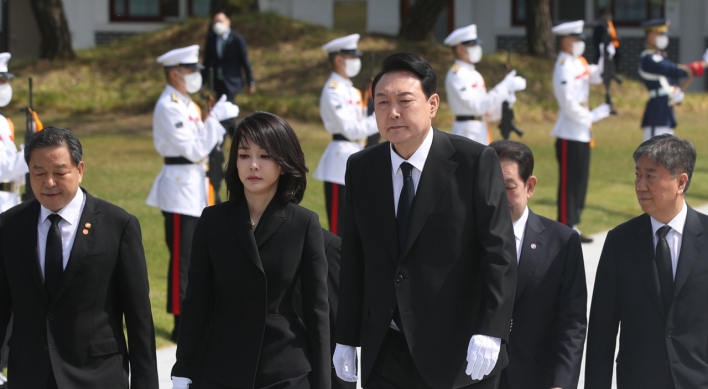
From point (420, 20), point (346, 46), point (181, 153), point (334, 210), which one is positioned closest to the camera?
point (181, 153)

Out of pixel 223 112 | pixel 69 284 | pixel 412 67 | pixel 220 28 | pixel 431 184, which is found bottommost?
pixel 69 284

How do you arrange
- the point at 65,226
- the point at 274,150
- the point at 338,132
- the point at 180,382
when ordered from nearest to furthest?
the point at 180,382 → the point at 274,150 → the point at 65,226 → the point at 338,132

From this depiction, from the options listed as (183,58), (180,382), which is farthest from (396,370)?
(183,58)

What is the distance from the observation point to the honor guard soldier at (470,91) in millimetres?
9617

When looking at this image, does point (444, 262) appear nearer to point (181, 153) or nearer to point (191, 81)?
point (181, 153)

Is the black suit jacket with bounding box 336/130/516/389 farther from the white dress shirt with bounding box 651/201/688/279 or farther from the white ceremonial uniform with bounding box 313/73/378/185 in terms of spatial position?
the white ceremonial uniform with bounding box 313/73/378/185

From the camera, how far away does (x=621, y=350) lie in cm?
387

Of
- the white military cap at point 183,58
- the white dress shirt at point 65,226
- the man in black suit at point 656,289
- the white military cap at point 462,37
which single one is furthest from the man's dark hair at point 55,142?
the white military cap at point 462,37

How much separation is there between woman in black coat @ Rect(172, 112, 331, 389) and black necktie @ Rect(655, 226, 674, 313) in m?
1.22

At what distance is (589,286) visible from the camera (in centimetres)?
834

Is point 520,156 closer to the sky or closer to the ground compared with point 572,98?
closer to the ground

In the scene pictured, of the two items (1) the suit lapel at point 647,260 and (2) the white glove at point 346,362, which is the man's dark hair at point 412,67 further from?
(1) the suit lapel at point 647,260

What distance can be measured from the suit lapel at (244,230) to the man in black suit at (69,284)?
45 centimetres

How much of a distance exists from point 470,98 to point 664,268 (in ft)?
19.9
